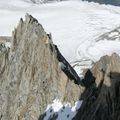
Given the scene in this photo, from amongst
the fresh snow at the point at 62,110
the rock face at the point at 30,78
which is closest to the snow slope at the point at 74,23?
the rock face at the point at 30,78

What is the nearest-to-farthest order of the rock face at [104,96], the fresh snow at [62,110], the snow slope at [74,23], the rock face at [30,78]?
1. the rock face at [104,96]
2. the fresh snow at [62,110]
3. the rock face at [30,78]
4. the snow slope at [74,23]

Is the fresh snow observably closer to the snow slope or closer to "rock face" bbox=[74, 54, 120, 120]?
"rock face" bbox=[74, 54, 120, 120]

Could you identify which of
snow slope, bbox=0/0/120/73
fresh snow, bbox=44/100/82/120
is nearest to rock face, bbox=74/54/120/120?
fresh snow, bbox=44/100/82/120

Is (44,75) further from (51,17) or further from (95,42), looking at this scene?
(51,17)

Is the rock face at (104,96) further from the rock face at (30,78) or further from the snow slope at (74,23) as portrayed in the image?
the snow slope at (74,23)

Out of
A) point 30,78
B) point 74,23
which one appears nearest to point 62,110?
point 30,78

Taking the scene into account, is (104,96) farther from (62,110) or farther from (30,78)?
(30,78)
